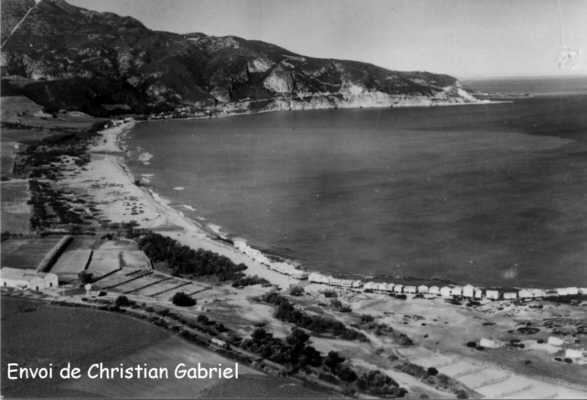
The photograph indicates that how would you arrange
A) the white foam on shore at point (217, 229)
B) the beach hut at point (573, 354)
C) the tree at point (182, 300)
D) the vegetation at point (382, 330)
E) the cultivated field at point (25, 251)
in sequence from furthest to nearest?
the white foam on shore at point (217, 229)
the cultivated field at point (25, 251)
the tree at point (182, 300)
the vegetation at point (382, 330)
the beach hut at point (573, 354)

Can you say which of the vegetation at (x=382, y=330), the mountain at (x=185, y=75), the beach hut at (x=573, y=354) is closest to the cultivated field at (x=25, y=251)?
the vegetation at (x=382, y=330)

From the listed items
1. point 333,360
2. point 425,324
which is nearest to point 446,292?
point 425,324

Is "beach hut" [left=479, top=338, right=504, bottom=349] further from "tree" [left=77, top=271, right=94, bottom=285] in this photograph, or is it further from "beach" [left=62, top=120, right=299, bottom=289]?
"tree" [left=77, top=271, right=94, bottom=285]

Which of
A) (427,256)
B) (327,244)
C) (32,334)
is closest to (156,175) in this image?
(327,244)

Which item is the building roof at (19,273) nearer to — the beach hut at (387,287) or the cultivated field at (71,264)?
the cultivated field at (71,264)

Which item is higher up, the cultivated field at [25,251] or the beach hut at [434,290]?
the cultivated field at [25,251]

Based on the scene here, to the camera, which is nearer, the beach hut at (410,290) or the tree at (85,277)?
the tree at (85,277)
